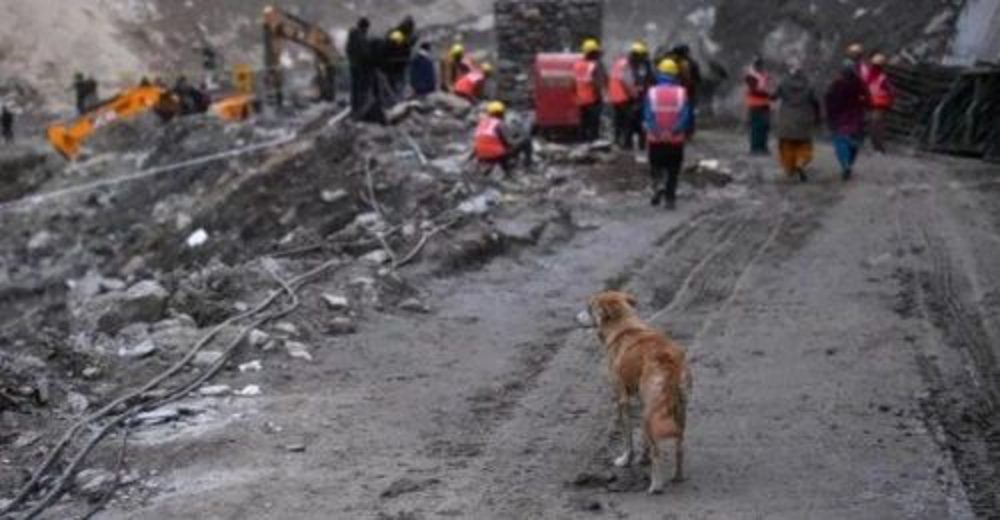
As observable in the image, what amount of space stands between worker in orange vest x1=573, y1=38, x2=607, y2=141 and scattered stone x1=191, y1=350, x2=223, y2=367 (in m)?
10.7

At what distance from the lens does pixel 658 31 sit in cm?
4141

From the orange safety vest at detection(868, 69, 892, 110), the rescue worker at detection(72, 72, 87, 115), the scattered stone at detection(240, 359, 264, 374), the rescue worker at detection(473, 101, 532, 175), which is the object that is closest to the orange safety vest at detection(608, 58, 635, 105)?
the rescue worker at detection(473, 101, 532, 175)

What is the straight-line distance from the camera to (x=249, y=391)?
9.88 m

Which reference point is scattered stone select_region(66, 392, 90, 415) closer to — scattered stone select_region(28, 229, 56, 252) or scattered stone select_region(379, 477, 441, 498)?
scattered stone select_region(379, 477, 441, 498)

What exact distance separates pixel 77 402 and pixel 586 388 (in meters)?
3.36

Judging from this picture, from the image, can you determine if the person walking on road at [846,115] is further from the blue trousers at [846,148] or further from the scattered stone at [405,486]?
the scattered stone at [405,486]

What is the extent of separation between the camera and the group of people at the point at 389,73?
21625mm

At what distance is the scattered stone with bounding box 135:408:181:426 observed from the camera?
9.30 metres

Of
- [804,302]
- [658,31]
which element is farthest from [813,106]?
[658,31]

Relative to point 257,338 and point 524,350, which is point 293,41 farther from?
point 524,350

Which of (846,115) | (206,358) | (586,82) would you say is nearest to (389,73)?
(586,82)

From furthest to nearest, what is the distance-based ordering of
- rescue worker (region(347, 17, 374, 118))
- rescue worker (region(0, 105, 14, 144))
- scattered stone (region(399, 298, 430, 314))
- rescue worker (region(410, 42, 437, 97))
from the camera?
rescue worker (region(0, 105, 14, 144)) → rescue worker (region(410, 42, 437, 97)) → rescue worker (region(347, 17, 374, 118)) → scattered stone (region(399, 298, 430, 314))

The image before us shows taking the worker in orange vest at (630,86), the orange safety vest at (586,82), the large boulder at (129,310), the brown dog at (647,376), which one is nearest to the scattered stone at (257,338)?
the large boulder at (129,310)

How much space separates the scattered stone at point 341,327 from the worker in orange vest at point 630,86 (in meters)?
9.12
